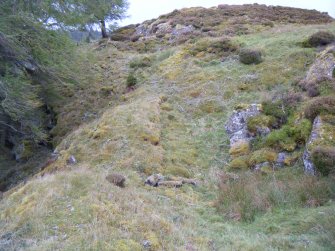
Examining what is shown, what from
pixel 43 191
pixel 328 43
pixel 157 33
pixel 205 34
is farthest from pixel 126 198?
pixel 157 33

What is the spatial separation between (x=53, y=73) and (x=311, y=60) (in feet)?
33.3

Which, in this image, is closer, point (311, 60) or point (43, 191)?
point (43, 191)

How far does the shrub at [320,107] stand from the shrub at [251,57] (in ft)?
20.4

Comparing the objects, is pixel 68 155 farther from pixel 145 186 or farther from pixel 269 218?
pixel 269 218

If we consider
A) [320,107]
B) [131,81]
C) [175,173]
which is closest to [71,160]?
[175,173]

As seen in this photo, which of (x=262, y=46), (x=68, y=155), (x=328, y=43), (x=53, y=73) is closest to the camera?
(x=68, y=155)

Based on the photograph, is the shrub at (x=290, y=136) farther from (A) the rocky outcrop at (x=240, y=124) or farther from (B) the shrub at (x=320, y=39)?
(B) the shrub at (x=320, y=39)

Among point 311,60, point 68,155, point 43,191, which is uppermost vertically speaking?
point 311,60

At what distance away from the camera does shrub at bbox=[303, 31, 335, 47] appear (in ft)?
51.2

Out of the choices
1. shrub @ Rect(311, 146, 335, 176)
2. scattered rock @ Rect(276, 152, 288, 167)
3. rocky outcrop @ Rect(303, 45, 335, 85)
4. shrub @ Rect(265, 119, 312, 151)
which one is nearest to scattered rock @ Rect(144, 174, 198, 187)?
scattered rock @ Rect(276, 152, 288, 167)

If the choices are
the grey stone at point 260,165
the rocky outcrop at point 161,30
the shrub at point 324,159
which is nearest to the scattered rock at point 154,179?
the grey stone at point 260,165

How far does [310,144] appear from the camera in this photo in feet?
28.5

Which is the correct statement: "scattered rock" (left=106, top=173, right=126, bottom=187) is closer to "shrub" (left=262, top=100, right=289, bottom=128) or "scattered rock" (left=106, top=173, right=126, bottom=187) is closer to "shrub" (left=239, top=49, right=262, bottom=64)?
"shrub" (left=262, top=100, right=289, bottom=128)

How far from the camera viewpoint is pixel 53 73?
13875 millimetres
